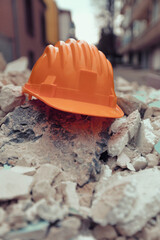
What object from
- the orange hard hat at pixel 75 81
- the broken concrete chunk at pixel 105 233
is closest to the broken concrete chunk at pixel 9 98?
the orange hard hat at pixel 75 81

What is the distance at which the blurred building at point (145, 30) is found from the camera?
1665 cm

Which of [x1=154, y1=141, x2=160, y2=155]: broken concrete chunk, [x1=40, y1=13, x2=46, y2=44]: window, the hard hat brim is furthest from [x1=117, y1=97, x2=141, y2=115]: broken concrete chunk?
[x1=40, y1=13, x2=46, y2=44]: window

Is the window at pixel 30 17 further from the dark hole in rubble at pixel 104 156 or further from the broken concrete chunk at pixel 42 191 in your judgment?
the broken concrete chunk at pixel 42 191

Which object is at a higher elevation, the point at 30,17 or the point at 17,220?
the point at 30,17

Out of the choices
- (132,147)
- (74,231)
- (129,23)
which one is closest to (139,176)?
(132,147)

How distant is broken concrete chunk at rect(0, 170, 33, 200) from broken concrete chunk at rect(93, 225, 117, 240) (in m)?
0.50

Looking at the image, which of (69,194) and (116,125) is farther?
(116,125)

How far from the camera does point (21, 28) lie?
948 centimetres

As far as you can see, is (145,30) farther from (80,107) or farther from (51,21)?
(80,107)

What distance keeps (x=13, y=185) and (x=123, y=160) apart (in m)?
1.01

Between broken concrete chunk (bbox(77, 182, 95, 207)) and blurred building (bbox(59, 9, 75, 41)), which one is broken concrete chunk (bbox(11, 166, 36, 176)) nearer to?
broken concrete chunk (bbox(77, 182, 95, 207))

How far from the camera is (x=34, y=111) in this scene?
221 centimetres

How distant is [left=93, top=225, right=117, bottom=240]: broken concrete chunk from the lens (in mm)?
1198

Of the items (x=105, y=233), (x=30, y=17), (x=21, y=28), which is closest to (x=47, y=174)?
(x=105, y=233)
